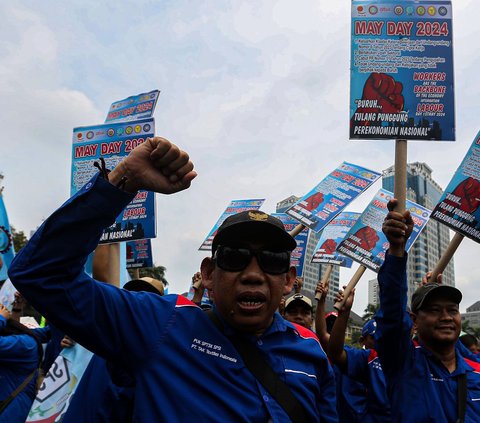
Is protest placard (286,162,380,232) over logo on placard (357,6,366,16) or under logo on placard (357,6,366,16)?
under

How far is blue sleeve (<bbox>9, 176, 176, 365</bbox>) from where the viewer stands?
1.70m

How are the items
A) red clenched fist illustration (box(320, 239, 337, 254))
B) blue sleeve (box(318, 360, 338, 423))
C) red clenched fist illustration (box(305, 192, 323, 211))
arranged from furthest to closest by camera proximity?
1. red clenched fist illustration (box(320, 239, 337, 254))
2. red clenched fist illustration (box(305, 192, 323, 211))
3. blue sleeve (box(318, 360, 338, 423))

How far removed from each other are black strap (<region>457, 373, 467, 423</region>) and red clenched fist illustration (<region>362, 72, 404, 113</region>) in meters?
2.08

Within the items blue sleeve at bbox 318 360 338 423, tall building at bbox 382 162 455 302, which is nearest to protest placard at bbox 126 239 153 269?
blue sleeve at bbox 318 360 338 423

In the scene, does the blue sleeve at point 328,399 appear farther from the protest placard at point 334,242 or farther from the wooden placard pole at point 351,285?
the protest placard at point 334,242

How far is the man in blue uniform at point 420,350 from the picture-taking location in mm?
3041

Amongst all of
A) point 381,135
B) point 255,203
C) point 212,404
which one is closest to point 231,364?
point 212,404

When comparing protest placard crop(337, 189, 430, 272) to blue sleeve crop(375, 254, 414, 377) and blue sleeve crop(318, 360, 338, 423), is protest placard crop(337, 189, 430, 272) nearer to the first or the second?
blue sleeve crop(375, 254, 414, 377)

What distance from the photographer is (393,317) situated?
3133 millimetres

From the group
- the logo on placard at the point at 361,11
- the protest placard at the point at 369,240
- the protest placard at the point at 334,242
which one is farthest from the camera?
the protest placard at the point at 334,242

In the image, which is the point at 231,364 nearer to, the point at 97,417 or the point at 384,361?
the point at 97,417

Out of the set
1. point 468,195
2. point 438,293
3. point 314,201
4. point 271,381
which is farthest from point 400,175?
point 314,201

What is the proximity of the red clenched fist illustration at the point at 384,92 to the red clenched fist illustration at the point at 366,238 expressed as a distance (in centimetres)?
263

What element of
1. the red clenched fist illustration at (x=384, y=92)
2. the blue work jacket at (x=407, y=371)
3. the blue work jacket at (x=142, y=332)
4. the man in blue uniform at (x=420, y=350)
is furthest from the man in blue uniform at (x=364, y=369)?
the blue work jacket at (x=142, y=332)
